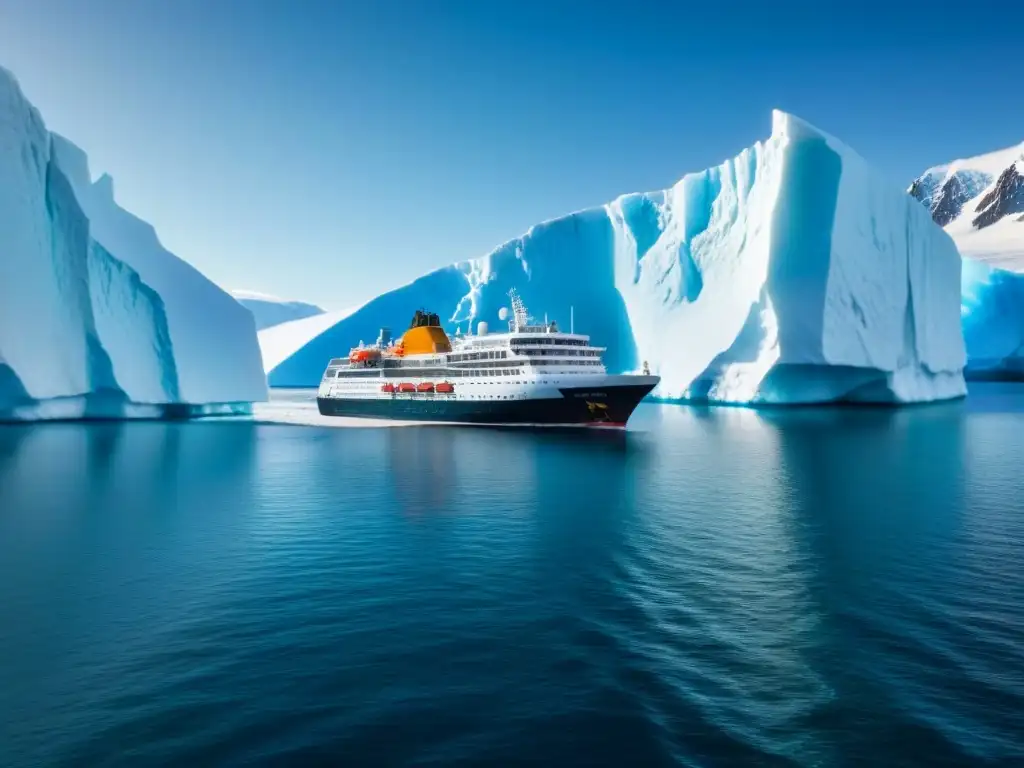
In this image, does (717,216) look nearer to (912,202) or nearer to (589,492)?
(912,202)

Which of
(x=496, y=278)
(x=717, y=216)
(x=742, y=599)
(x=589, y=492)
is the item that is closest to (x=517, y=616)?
(x=742, y=599)

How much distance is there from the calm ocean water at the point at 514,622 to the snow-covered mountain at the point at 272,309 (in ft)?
260

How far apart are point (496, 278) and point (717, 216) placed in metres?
16.9

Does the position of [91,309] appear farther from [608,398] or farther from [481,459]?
[608,398]

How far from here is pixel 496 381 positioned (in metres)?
29.2

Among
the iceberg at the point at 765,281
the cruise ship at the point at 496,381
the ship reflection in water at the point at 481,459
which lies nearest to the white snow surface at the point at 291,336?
the iceberg at the point at 765,281

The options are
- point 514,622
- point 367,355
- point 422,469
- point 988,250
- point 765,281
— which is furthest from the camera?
point 988,250

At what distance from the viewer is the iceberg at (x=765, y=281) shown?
37.1m

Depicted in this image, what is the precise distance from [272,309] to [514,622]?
302 ft

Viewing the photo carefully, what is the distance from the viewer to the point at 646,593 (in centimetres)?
794

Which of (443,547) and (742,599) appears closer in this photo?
(742,599)

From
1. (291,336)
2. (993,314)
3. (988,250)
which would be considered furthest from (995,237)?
(291,336)

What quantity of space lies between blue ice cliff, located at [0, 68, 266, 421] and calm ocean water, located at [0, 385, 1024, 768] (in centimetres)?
1587

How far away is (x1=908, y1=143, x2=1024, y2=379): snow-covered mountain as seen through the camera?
5653 centimetres
